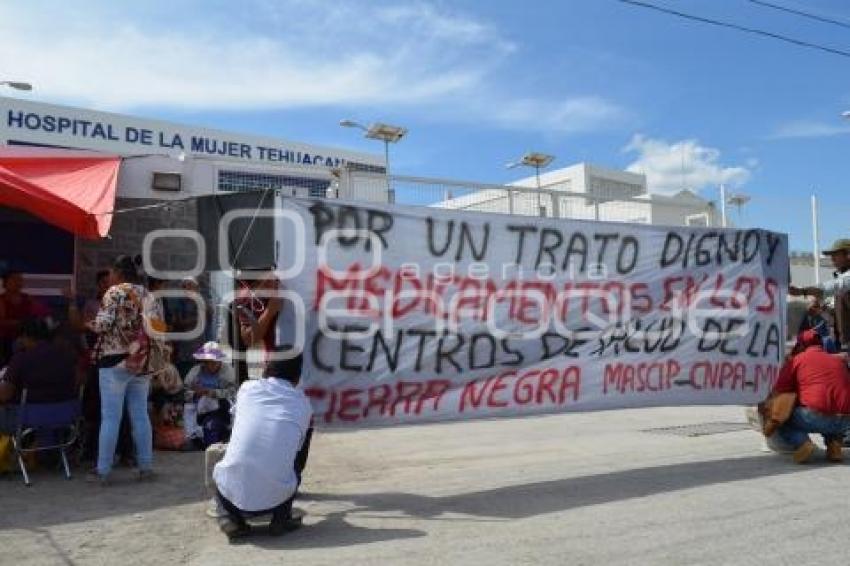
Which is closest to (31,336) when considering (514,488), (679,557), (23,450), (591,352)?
(23,450)

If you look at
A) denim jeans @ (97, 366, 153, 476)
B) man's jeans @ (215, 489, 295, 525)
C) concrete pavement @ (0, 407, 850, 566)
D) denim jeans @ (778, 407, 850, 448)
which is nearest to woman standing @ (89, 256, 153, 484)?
denim jeans @ (97, 366, 153, 476)

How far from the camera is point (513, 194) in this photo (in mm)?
9633

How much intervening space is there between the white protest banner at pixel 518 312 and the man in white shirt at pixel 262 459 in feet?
2.34

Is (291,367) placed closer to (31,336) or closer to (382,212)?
(382,212)

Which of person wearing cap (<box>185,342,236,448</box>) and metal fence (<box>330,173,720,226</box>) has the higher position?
metal fence (<box>330,173,720,226</box>)

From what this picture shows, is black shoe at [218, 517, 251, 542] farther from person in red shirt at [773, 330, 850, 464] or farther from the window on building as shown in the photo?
the window on building

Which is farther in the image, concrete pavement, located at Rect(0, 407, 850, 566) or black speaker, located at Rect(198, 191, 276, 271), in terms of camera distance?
black speaker, located at Rect(198, 191, 276, 271)

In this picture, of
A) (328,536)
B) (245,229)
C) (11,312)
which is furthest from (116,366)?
(328,536)

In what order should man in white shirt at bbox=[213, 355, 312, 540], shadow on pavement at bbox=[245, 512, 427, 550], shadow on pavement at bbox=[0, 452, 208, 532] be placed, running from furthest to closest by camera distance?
shadow on pavement at bbox=[0, 452, 208, 532] → man in white shirt at bbox=[213, 355, 312, 540] → shadow on pavement at bbox=[245, 512, 427, 550]

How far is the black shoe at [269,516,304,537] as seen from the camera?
5383 mm

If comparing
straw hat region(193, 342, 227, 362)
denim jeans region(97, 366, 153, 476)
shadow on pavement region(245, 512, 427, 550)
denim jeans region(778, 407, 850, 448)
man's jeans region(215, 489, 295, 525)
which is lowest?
shadow on pavement region(245, 512, 427, 550)

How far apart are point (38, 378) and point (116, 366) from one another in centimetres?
84

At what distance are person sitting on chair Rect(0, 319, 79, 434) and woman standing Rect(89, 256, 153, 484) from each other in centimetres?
55

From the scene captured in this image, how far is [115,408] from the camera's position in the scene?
6.76m
